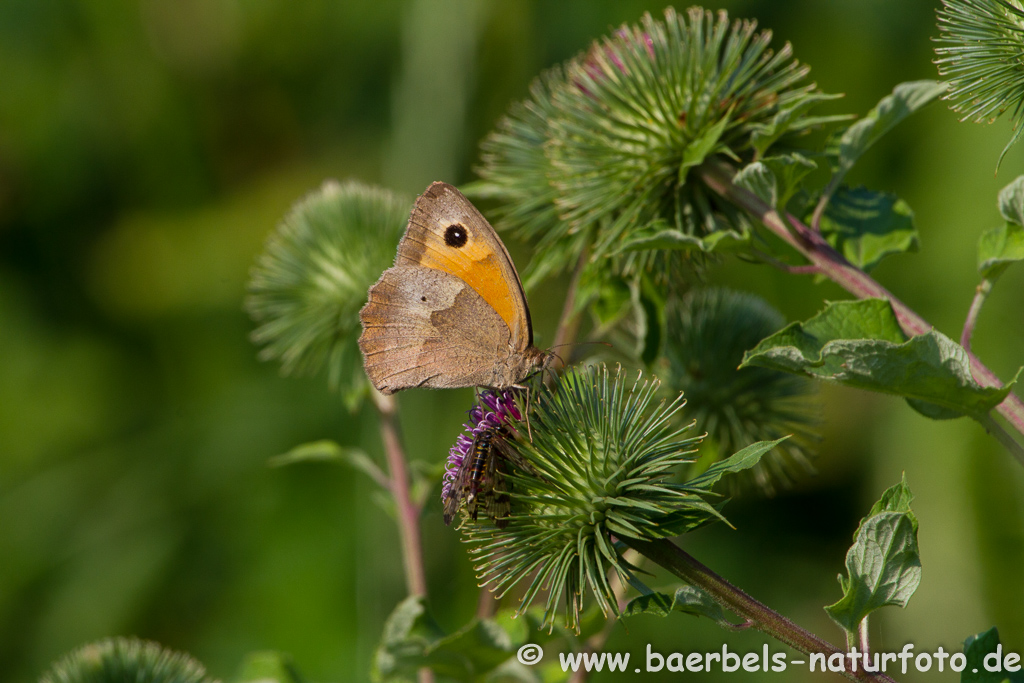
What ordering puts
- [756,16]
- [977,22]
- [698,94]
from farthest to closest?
[756,16] → [698,94] → [977,22]

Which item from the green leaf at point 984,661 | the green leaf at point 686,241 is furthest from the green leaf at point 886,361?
the green leaf at point 984,661

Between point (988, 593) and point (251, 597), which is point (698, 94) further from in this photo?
point (251, 597)

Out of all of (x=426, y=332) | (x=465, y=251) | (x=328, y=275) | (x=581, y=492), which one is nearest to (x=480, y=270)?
(x=465, y=251)

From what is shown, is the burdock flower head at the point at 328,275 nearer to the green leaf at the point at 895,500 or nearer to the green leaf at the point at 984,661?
the green leaf at the point at 895,500

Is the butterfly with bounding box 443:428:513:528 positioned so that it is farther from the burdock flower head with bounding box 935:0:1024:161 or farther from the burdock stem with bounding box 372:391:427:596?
the burdock flower head with bounding box 935:0:1024:161

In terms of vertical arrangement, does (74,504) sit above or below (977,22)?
below

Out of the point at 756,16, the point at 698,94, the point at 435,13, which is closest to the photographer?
the point at 698,94

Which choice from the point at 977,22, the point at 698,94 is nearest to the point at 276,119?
the point at 698,94
